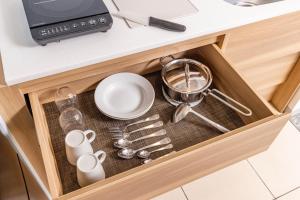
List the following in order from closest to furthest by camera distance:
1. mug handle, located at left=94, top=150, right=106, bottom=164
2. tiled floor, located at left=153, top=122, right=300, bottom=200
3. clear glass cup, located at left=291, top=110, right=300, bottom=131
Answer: mug handle, located at left=94, top=150, right=106, bottom=164, tiled floor, located at left=153, top=122, right=300, bottom=200, clear glass cup, located at left=291, top=110, right=300, bottom=131

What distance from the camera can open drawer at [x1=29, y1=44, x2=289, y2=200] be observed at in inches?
28.1

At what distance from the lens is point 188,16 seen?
91 centimetres

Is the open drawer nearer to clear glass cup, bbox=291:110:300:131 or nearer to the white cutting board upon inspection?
the white cutting board

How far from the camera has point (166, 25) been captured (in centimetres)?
85

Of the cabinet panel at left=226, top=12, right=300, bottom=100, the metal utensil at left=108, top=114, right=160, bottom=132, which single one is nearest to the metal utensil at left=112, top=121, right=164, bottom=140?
the metal utensil at left=108, top=114, right=160, bottom=132

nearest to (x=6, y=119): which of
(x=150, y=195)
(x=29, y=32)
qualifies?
(x=29, y=32)

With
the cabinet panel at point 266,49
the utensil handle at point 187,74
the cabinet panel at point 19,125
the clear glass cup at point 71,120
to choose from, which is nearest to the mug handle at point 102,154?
the clear glass cup at point 71,120

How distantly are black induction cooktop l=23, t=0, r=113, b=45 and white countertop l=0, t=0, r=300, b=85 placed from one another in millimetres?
34

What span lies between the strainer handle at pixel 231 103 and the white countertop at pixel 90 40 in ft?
0.69

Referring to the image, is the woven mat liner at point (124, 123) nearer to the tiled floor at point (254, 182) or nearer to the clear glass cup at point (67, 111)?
the clear glass cup at point (67, 111)

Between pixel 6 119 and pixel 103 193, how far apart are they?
35 centimetres

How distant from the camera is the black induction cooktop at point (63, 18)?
0.76 metres

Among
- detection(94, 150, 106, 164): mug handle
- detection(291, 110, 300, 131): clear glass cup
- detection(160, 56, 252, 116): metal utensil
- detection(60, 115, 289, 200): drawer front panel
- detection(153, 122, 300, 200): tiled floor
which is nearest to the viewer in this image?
detection(60, 115, 289, 200): drawer front panel

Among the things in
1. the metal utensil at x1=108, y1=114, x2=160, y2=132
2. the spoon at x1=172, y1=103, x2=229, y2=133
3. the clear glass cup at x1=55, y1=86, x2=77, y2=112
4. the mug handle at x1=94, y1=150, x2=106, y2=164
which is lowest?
the mug handle at x1=94, y1=150, x2=106, y2=164
